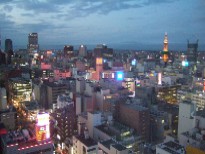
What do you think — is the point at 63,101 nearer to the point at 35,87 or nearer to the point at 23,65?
the point at 35,87

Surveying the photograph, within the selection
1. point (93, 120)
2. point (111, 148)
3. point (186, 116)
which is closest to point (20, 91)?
point (93, 120)

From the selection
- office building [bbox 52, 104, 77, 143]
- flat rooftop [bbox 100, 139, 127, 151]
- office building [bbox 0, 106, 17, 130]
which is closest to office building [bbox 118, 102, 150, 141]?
office building [bbox 52, 104, 77, 143]

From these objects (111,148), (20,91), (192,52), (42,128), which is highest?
(192,52)

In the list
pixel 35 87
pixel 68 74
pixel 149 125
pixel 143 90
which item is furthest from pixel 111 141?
pixel 68 74

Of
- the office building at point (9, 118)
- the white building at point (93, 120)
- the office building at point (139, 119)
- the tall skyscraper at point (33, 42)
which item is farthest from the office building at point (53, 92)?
the tall skyscraper at point (33, 42)

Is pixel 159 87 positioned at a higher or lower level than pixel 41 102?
higher

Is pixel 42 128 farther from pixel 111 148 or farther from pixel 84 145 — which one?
pixel 111 148

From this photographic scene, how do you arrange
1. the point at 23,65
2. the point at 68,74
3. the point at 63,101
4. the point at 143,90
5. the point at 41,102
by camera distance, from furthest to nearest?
1. the point at 23,65
2. the point at 68,74
3. the point at 41,102
4. the point at 143,90
5. the point at 63,101

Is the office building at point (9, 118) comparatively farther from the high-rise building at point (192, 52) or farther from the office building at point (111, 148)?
the high-rise building at point (192, 52)

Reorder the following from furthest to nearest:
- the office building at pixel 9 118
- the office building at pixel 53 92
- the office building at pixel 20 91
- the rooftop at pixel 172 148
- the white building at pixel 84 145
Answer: the office building at pixel 20 91 → the office building at pixel 53 92 → the office building at pixel 9 118 → the white building at pixel 84 145 → the rooftop at pixel 172 148

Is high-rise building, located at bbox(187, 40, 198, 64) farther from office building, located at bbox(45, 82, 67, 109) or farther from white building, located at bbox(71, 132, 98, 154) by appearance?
white building, located at bbox(71, 132, 98, 154)

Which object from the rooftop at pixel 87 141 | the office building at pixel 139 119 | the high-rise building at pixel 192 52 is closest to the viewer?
the rooftop at pixel 87 141
